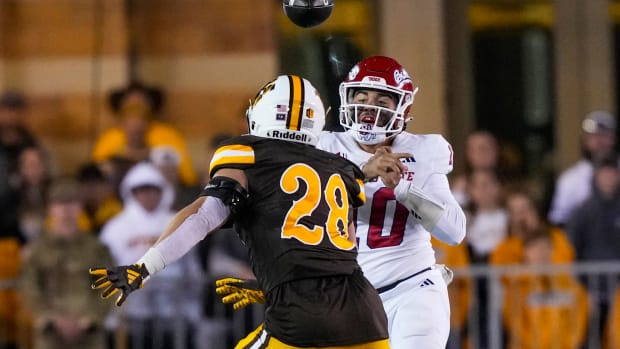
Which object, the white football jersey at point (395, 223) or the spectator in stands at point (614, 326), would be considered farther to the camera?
the spectator in stands at point (614, 326)

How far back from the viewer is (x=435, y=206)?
706 centimetres

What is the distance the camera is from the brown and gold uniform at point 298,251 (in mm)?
6090

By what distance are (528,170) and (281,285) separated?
7.29m

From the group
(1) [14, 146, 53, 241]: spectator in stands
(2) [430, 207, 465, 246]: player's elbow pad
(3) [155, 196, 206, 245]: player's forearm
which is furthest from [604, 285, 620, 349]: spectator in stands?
(3) [155, 196, 206, 245]: player's forearm

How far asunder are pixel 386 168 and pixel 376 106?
411 millimetres

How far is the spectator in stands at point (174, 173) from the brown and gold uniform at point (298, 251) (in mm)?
4578

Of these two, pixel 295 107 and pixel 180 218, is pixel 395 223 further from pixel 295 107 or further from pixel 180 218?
pixel 180 218

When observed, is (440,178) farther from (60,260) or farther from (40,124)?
(40,124)

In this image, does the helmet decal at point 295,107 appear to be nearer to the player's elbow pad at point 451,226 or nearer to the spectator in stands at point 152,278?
the player's elbow pad at point 451,226

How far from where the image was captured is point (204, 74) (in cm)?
1316

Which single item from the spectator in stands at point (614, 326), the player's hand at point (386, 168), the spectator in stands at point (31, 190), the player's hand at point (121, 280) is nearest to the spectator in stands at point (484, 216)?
the spectator in stands at point (614, 326)

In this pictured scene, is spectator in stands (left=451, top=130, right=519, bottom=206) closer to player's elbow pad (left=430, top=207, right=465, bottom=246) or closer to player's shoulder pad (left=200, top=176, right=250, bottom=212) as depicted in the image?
player's elbow pad (left=430, top=207, right=465, bottom=246)

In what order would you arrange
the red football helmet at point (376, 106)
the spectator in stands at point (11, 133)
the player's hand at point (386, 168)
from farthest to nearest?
1. the spectator in stands at point (11, 133)
2. the red football helmet at point (376, 106)
3. the player's hand at point (386, 168)

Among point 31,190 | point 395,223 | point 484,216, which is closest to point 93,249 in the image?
point 31,190
